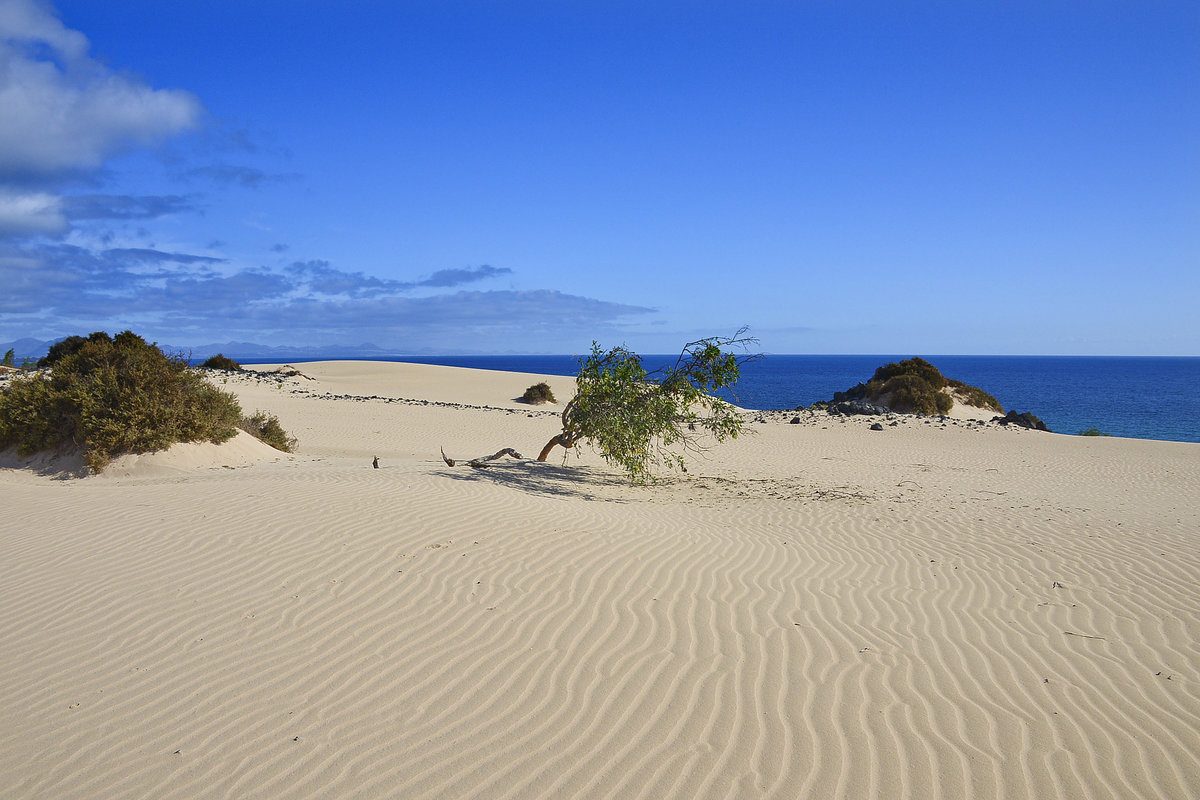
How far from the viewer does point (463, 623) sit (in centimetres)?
538

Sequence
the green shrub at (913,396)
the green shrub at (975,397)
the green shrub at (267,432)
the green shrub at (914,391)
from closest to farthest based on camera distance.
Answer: the green shrub at (267,432)
the green shrub at (913,396)
the green shrub at (914,391)
the green shrub at (975,397)

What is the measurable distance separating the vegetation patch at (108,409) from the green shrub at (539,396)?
23181 millimetres

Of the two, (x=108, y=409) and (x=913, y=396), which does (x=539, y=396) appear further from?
(x=108, y=409)

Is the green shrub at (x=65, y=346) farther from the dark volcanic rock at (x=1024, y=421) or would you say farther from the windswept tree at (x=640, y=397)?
the dark volcanic rock at (x=1024, y=421)

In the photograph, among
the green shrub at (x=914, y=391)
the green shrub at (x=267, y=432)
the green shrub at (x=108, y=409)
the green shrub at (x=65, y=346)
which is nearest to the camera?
the green shrub at (x=108, y=409)

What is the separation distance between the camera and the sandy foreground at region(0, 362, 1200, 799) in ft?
12.2

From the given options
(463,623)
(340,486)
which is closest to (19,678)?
(463,623)

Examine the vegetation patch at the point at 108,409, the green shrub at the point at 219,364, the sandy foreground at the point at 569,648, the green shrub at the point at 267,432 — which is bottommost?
the sandy foreground at the point at 569,648

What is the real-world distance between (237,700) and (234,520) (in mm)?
4039

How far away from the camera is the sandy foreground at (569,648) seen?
373cm

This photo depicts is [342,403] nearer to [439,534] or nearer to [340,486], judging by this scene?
[340,486]

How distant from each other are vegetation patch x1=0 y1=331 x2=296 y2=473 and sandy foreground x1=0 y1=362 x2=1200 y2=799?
1.68m

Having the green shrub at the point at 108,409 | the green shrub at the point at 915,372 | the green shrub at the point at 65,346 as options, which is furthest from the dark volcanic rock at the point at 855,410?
the green shrub at the point at 65,346

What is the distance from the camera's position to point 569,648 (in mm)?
5031
